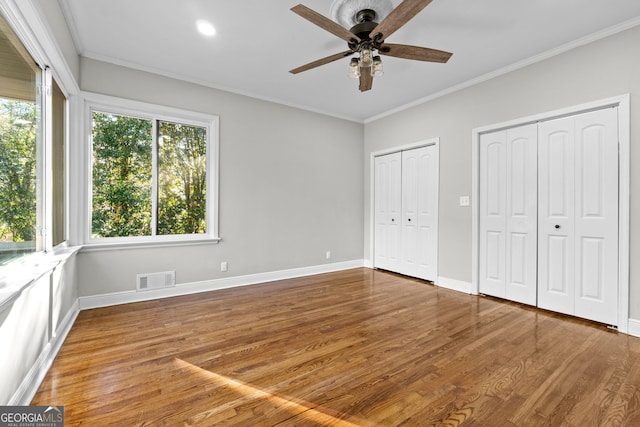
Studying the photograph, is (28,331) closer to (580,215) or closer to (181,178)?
(181,178)

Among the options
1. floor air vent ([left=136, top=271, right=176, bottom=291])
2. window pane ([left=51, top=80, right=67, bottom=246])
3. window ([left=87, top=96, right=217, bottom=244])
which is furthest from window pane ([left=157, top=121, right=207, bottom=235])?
window pane ([left=51, top=80, right=67, bottom=246])

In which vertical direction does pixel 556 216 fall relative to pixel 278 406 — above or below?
above

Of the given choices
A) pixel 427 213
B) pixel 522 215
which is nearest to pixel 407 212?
pixel 427 213

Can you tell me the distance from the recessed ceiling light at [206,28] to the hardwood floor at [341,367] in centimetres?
281

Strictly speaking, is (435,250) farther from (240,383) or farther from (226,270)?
(240,383)

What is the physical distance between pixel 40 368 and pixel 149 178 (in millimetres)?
2203

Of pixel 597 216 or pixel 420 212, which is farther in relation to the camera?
pixel 420 212

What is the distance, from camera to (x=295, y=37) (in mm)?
2818

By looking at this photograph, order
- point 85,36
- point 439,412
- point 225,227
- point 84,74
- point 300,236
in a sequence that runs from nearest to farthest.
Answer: point 439,412, point 85,36, point 84,74, point 225,227, point 300,236

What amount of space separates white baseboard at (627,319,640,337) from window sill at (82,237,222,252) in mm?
4414

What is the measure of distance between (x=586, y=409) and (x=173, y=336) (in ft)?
9.56

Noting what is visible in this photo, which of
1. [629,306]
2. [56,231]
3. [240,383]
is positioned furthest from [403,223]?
[56,231]

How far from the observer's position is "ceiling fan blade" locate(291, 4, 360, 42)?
184cm

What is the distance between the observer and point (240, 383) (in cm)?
183
